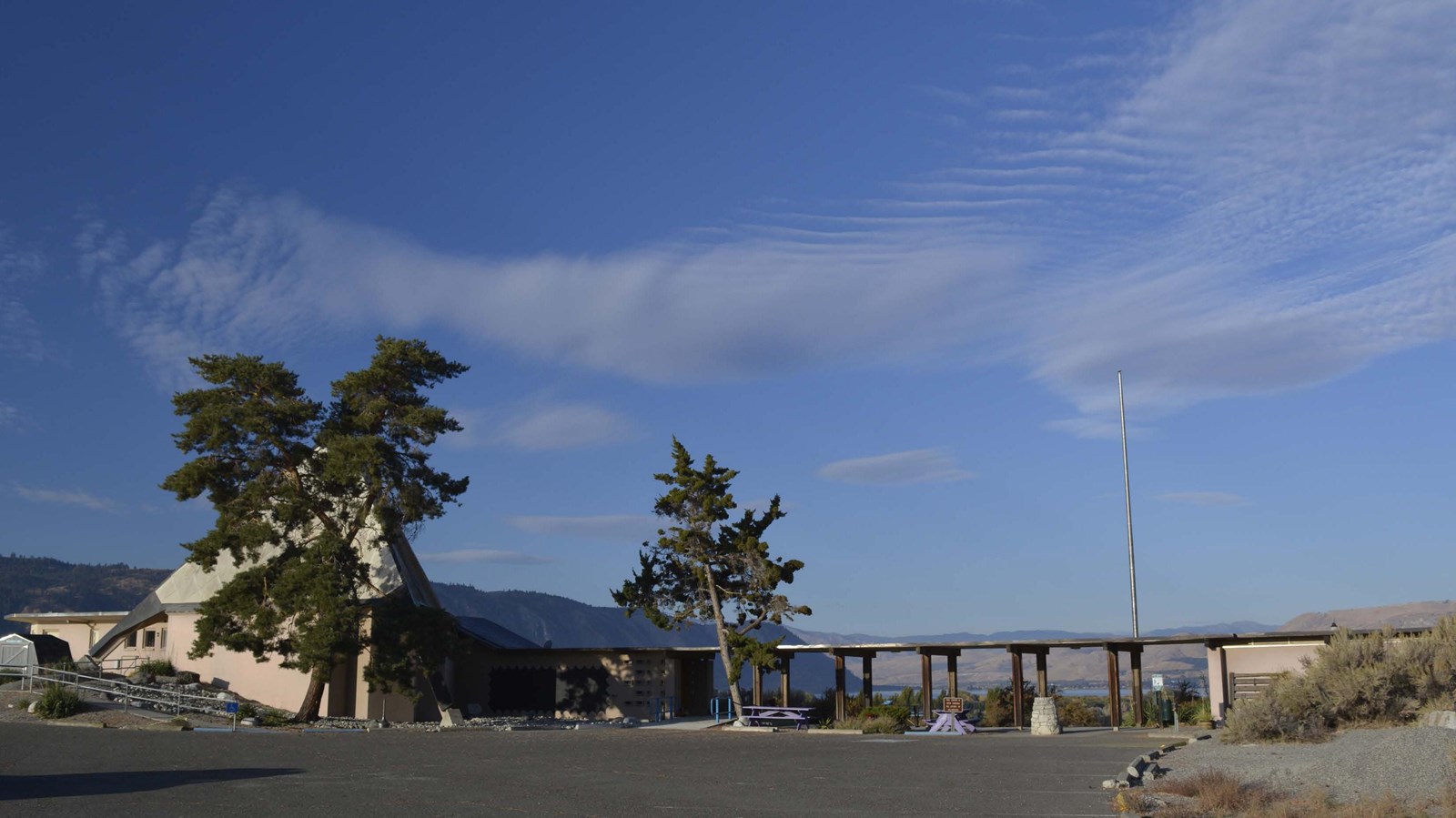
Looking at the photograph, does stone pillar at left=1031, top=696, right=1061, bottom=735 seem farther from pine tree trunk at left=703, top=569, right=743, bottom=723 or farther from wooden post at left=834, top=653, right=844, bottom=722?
pine tree trunk at left=703, top=569, right=743, bottom=723

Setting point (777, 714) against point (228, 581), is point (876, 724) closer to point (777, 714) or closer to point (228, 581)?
point (777, 714)

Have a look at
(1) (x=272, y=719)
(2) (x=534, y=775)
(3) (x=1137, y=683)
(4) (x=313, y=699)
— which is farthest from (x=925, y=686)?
(2) (x=534, y=775)

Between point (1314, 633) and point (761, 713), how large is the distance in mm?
13861

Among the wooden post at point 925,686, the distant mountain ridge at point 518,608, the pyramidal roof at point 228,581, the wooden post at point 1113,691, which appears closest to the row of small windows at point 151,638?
the pyramidal roof at point 228,581

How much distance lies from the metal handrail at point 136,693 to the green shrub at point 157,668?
9.90 feet

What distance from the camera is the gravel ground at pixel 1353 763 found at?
39.4 feet

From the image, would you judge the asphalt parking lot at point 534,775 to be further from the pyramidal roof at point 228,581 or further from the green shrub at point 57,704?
the pyramidal roof at point 228,581

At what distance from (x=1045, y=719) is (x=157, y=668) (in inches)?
959

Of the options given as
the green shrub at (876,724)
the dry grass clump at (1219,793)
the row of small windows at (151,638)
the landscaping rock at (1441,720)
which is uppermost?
the row of small windows at (151,638)

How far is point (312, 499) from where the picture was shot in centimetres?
2883

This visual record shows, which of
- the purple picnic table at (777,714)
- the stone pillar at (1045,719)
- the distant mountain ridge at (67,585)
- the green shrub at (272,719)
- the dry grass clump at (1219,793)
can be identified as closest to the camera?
the dry grass clump at (1219,793)

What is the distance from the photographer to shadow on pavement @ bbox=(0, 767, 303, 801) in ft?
39.9

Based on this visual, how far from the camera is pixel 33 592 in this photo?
134m

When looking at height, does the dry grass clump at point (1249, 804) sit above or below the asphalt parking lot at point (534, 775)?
above
